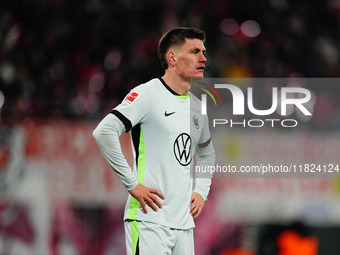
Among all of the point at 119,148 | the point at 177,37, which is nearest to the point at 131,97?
the point at 119,148

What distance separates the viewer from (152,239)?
4.21 m

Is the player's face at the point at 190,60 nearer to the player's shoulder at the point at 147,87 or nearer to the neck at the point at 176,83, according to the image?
the neck at the point at 176,83

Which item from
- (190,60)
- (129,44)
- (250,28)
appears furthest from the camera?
(250,28)

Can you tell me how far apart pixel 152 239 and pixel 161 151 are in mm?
558

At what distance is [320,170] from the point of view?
869cm

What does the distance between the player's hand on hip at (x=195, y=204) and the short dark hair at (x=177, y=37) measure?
0.90m

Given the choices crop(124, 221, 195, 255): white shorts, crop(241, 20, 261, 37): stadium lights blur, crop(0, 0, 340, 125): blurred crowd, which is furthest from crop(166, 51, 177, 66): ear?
crop(241, 20, 261, 37): stadium lights blur

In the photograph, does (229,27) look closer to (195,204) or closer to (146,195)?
(195,204)

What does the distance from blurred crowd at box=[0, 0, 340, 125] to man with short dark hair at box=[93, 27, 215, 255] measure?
3.72 meters

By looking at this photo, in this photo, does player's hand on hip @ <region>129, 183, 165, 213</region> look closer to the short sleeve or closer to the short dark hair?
the short sleeve

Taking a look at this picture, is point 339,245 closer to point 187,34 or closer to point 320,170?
point 320,170

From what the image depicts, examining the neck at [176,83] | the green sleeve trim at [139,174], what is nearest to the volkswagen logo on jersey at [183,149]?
the green sleeve trim at [139,174]

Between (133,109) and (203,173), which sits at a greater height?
(133,109)

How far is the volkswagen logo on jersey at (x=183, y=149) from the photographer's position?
14.3ft
